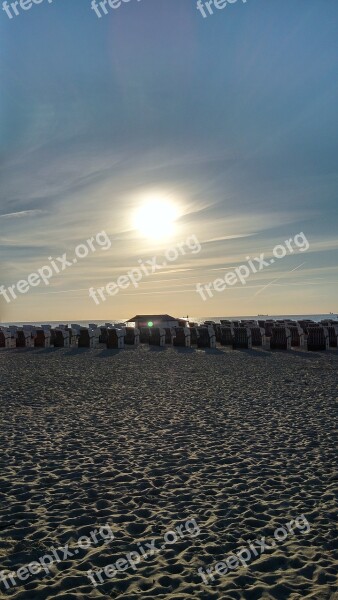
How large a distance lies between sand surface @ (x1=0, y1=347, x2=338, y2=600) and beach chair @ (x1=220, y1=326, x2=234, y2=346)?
15.2 meters

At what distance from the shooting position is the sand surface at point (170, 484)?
4074 millimetres

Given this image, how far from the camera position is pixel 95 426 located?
30.2 feet

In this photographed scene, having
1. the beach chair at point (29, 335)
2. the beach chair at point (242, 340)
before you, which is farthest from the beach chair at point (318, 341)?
the beach chair at point (29, 335)

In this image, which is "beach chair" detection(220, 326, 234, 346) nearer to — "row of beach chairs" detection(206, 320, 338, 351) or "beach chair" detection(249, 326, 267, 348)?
"row of beach chairs" detection(206, 320, 338, 351)

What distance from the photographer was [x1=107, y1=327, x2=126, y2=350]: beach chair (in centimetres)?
2880

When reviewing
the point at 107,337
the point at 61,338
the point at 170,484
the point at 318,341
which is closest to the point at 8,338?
the point at 61,338

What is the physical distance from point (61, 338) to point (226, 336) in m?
9.50

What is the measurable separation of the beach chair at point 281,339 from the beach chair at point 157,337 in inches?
258

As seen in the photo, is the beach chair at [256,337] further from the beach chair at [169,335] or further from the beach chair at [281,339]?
the beach chair at [169,335]

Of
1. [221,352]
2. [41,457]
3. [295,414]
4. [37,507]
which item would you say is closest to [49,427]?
[41,457]

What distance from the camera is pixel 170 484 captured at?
6117mm

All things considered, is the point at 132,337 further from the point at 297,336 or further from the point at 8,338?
the point at 297,336

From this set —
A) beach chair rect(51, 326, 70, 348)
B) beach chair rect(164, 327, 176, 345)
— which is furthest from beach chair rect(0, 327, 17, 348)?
beach chair rect(164, 327, 176, 345)

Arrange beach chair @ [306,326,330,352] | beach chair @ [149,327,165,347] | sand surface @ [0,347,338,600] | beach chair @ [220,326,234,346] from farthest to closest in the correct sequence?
1. beach chair @ [149,327,165,347]
2. beach chair @ [220,326,234,346]
3. beach chair @ [306,326,330,352]
4. sand surface @ [0,347,338,600]
